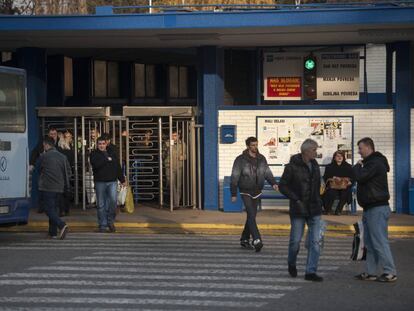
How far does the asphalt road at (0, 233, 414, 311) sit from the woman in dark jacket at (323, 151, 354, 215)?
367 centimetres

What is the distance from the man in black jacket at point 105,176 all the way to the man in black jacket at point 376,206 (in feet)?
20.6

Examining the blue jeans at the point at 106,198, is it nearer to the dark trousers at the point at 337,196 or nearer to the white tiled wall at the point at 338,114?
the white tiled wall at the point at 338,114

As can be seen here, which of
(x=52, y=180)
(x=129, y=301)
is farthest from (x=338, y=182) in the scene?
(x=129, y=301)

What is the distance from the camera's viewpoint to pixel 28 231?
666 inches

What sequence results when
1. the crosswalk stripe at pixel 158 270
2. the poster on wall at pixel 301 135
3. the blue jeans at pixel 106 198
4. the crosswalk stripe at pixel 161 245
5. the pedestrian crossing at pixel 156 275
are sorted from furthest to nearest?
the poster on wall at pixel 301 135
the blue jeans at pixel 106 198
the crosswalk stripe at pixel 161 245
the crosswalk stripe at pixel 158 270
the pedestrian crossing at pixel 156 275

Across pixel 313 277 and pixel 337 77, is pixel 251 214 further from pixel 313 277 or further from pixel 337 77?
pixel 337 77

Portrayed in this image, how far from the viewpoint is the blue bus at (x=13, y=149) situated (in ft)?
45.1

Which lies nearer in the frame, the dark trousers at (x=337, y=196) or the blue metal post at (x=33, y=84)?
the dark trousers at (x=337, y=196)

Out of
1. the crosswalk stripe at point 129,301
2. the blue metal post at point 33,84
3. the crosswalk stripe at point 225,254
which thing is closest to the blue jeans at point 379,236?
the crosswalk stripe at point 129,301

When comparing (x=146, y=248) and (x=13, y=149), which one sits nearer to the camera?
(x=146, y=248)

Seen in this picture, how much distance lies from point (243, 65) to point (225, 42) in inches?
122

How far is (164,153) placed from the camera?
2008 cm

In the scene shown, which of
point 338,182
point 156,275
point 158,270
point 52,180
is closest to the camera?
point 156,275

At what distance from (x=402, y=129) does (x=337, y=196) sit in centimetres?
224
